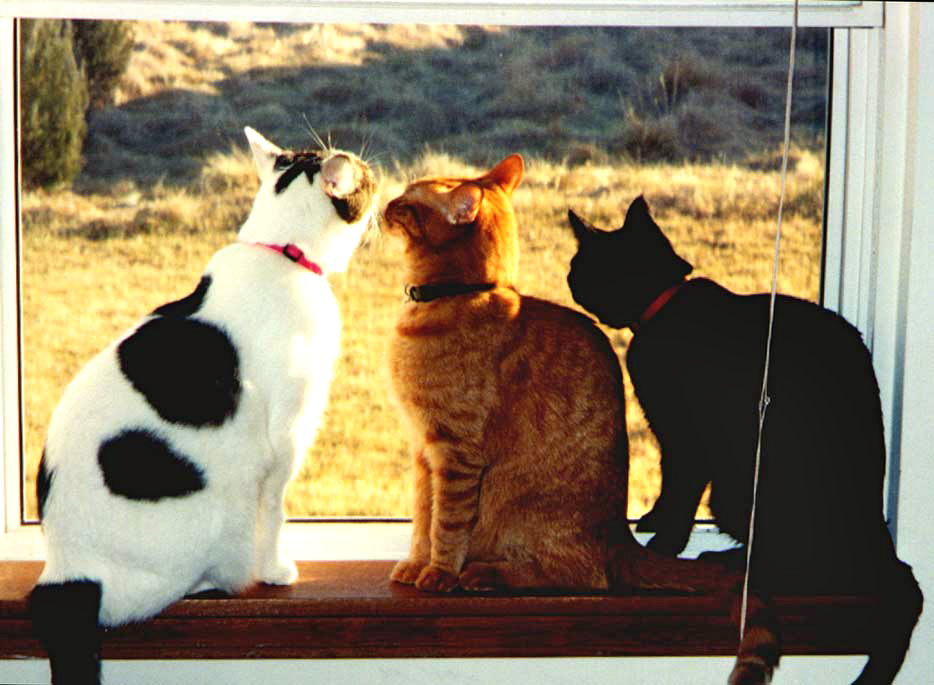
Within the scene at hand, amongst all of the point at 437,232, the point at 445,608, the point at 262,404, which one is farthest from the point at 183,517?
the point at 437,232

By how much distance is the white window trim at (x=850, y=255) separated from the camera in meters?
1.69

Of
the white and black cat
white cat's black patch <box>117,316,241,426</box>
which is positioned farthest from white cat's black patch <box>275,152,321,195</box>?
white cat's black patch <box>117,316,241,426</box>

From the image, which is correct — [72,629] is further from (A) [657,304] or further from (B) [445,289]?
(A) [657,304]

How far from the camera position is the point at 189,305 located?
158cm

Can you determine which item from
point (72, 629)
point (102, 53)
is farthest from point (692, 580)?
point (102, 53)

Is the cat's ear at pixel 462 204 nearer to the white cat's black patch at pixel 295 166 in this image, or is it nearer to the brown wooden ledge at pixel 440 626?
the white cat's black patch at pixel 295 166

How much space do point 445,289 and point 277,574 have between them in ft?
1.56

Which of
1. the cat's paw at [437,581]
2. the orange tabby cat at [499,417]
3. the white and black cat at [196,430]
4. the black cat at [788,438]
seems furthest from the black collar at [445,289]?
the cat's paw at [437,581]

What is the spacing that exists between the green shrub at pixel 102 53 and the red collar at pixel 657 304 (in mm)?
890

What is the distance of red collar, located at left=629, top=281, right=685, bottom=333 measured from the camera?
1681 mm

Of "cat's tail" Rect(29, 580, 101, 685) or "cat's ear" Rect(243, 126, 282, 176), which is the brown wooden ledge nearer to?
"cat's tail" Rect(29, 580, 101, 685)

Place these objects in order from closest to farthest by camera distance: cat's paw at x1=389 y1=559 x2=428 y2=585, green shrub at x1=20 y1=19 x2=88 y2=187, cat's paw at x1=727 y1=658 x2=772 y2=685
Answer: cat's paw at x1=727 y1=658 x2=772 y2=685 < cat's paw at x1=389 y1=559 x2=428 y2=585 < green shrub at x1=20 y1=19 x2=88 y2=187

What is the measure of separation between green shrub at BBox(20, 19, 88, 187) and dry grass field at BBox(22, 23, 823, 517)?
0.09ft

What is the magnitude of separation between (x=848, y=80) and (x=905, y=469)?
0.60 m
